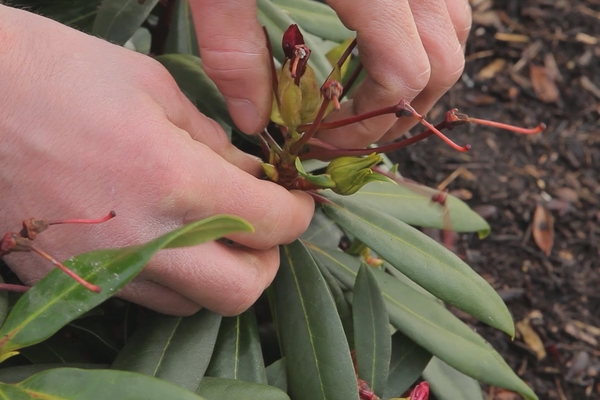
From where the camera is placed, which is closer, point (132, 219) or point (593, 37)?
point (132, 219)

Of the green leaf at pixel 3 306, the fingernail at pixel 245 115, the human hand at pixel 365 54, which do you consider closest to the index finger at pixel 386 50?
the human hand at pixel 365 54

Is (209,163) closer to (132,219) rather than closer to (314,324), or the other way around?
(132,219)

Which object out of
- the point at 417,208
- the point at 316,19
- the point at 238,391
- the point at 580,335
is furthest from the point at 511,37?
the point at 238,391

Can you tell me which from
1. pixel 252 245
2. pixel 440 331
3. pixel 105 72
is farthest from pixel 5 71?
pixel 440 331

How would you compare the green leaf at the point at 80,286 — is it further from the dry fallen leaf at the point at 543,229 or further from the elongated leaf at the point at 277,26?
the dry fallen leaf at the point at 543,229

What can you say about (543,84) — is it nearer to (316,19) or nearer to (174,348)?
(316,19)

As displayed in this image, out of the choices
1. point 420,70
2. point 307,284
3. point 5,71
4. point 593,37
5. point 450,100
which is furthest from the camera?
point 593,37
